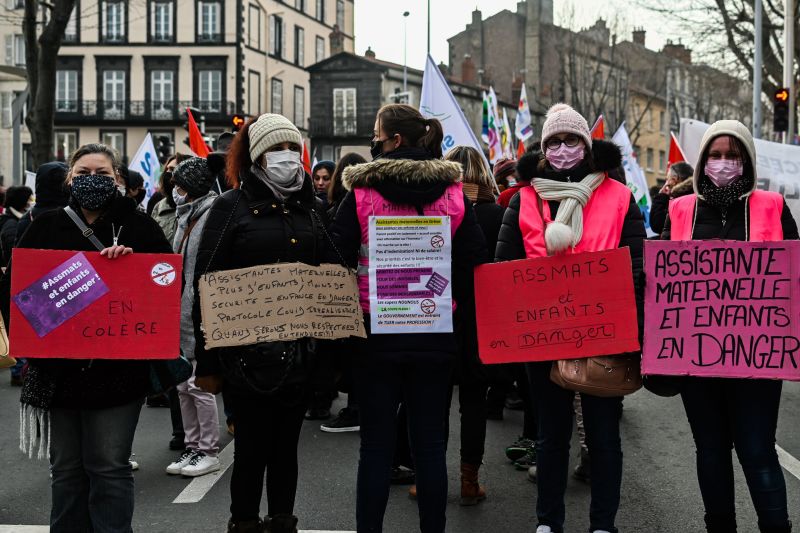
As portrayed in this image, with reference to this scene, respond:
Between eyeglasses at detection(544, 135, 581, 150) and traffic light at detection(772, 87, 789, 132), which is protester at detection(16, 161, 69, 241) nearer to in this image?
eyeglasses at detection(544, 135, 581, 150)

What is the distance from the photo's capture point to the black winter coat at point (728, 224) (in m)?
4.30

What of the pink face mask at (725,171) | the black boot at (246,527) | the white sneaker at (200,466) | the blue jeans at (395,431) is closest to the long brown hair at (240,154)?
the blue jeans at (395,431)

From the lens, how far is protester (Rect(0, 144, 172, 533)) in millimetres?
3971

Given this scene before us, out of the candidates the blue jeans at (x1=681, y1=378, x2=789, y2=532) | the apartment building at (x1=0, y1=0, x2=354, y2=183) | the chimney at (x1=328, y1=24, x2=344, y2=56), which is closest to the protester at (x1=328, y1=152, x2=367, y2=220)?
the blue jeans at (x1=681, y1=378, x2=789, y2=532)

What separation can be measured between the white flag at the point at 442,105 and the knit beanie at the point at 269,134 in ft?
18.8

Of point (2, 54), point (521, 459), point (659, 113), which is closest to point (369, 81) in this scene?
point (2, 54)

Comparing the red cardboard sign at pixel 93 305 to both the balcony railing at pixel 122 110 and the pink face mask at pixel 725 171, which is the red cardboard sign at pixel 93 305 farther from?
the balcony railing at pixel 122 110

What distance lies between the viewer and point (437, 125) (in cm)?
443

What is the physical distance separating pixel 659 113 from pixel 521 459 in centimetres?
7126

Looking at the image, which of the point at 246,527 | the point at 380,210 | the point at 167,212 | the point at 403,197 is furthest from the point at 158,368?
the point at 167,212

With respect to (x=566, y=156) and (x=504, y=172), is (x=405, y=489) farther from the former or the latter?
(x=504, y=172)

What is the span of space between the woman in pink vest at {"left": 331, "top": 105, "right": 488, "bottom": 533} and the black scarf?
1.17 meters

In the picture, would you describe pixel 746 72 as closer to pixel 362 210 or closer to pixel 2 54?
pixel 362 210

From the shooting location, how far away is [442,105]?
10578 mm
